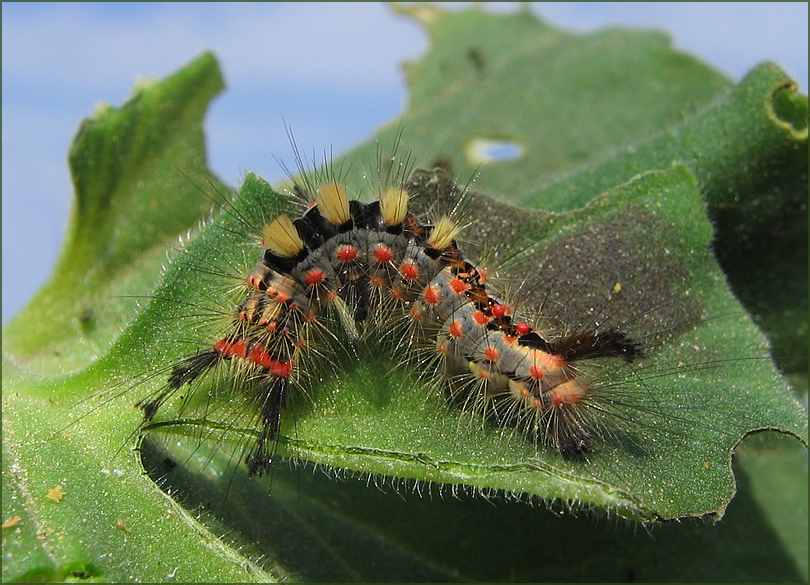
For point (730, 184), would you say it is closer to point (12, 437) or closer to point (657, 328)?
point (657, 328)

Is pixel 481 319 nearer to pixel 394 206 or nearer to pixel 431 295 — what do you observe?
pixel 431 295

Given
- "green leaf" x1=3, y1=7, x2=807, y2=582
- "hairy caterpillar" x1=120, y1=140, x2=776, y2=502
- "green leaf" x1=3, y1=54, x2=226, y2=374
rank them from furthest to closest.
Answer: "green leaf" x1=3, y1=54, x2=226, y2=374 < "hairy caterpillar" x1=120, y1=140, x2=776, y2=502 < "green leaf" x1=3, y1=7, x2=807, y2=582

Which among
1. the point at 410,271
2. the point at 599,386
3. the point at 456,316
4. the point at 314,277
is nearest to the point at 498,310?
the point at 456,316

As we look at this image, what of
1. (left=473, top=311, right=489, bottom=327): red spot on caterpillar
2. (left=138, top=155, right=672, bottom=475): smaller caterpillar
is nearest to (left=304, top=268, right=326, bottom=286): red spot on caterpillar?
(left=138, top=155, right=672, bottom=475): smaller caterpillar

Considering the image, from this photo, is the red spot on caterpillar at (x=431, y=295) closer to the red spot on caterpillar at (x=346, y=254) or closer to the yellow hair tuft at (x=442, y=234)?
the yellow hair tuft at (x=442, y=234)

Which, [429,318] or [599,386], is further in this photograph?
[429,318]

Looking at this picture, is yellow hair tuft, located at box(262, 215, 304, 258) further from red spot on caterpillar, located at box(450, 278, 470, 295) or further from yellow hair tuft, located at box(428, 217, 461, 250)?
red spot on caterpillar, located at box(450, 278, 470, 295)
